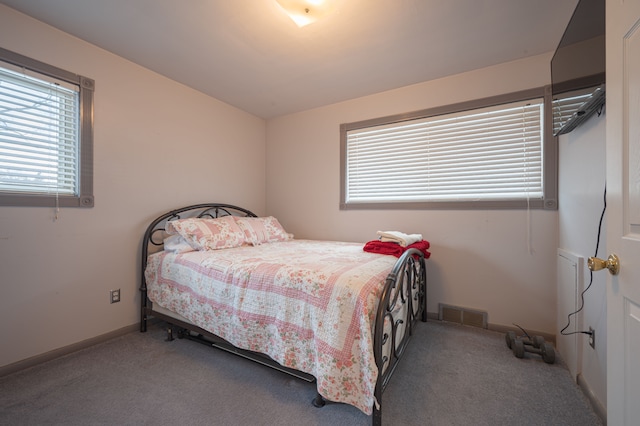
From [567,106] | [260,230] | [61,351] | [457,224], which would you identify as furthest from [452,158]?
[61,351]

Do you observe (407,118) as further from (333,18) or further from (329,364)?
(329,364)

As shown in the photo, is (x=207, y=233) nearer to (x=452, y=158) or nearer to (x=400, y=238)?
(x=400, y=238)

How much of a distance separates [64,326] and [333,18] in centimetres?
305

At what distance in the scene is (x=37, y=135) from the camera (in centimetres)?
189

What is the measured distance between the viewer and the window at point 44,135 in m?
1.76

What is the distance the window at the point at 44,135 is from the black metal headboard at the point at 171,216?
0.52 m

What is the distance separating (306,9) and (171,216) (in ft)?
7.14

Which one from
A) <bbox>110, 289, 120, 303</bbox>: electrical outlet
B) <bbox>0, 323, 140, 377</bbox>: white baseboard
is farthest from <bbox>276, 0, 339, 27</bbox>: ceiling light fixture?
<bbox>0, 323, 140, 377</bbox>: white baseboard

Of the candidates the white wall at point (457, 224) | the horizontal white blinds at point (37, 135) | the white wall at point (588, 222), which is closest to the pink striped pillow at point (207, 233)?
the horizontal white blinds at point (37, 135)

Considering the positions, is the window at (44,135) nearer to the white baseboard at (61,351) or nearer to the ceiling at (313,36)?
the ceiling at (313,36)

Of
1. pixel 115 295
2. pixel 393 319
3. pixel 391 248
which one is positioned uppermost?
pixel 391 248

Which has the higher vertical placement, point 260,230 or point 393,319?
point 260,230

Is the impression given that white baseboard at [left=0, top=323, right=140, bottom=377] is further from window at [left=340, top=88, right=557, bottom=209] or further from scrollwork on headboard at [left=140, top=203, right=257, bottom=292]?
window at [left=340, top=88, right=557, bottom=209]

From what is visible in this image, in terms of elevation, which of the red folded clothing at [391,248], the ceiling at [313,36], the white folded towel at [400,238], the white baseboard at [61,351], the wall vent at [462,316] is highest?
the ceiling at [313,36]
